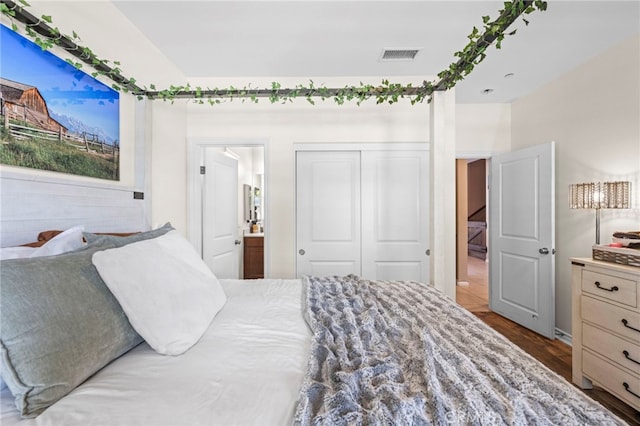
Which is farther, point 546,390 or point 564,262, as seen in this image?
point 564,262

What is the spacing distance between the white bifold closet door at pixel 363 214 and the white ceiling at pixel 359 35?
0.94 metres

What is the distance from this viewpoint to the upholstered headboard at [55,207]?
124 cm

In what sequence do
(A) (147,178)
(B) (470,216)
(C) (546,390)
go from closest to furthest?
(C) (546,390)
(A) (147,178)
(B) (470,216)

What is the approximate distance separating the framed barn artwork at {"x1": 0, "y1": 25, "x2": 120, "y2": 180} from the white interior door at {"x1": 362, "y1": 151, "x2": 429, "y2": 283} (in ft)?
7.58

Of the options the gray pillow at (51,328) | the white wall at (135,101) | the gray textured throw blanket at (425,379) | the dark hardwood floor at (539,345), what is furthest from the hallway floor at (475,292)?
the gray pillow at (51,328)

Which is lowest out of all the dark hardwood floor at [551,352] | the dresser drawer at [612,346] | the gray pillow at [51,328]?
the dark hardwood floor at [551,352]

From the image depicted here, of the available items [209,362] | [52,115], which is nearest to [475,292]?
[209,362]

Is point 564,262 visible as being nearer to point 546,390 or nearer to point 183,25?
point 546,390

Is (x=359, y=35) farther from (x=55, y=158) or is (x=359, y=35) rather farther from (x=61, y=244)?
(x=61, y=244)

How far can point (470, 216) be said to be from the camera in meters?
9.55

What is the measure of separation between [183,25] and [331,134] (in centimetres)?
162

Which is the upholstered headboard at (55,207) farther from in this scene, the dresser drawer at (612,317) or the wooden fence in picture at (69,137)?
the dresser drawer at (612,317)

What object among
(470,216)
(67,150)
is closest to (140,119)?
(67,150)

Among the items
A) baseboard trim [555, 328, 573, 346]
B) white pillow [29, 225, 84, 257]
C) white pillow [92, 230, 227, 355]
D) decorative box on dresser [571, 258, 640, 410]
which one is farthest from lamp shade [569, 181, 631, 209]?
white pillow [29, 225, 84, 257]
